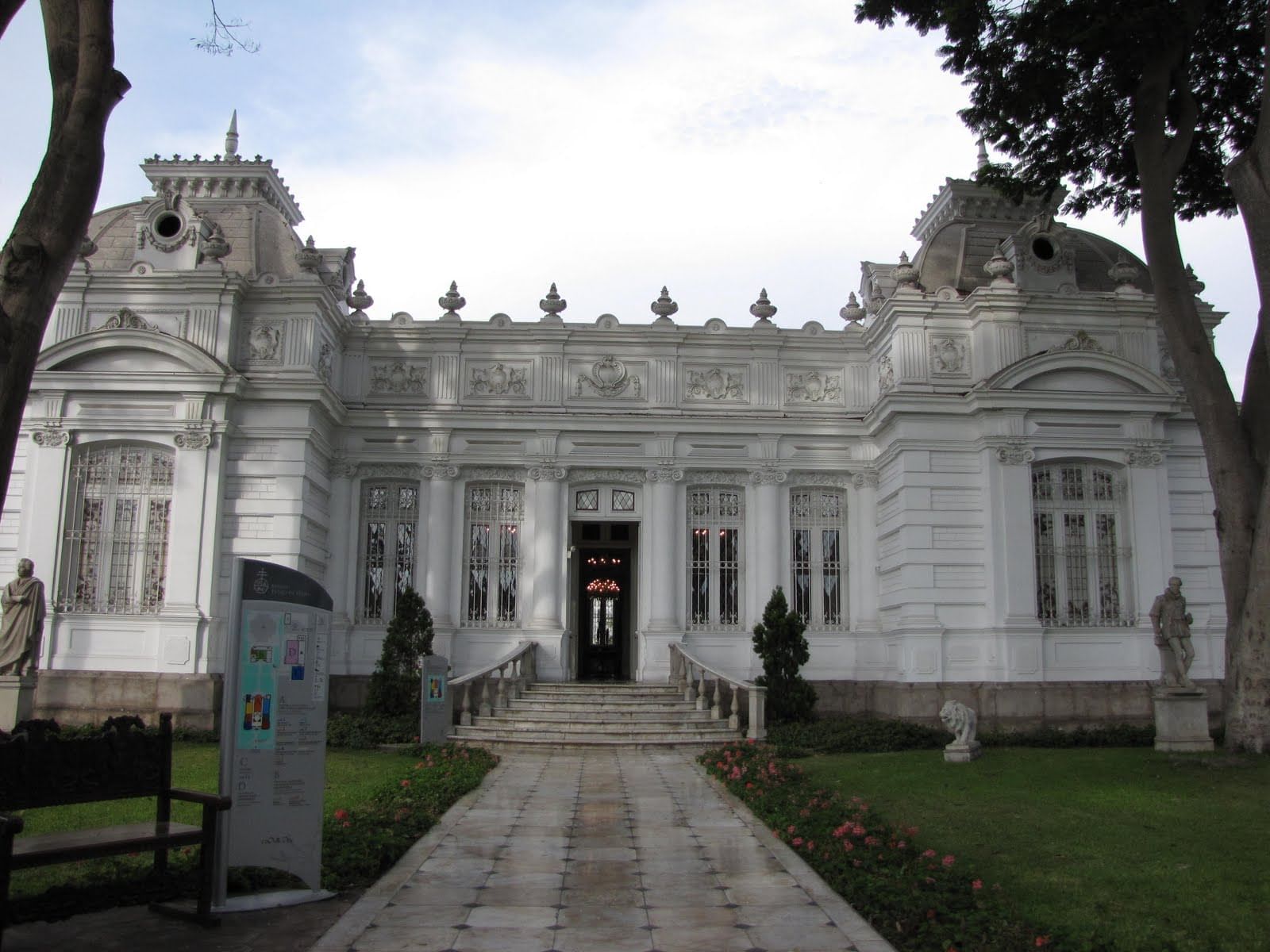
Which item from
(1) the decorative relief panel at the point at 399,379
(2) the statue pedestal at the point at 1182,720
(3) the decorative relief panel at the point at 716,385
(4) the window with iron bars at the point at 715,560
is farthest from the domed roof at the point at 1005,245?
(1) the decorative relief panel at the point at 399,379

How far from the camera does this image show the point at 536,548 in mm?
21250

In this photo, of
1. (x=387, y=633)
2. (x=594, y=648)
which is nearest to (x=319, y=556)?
(x=387, y=633)

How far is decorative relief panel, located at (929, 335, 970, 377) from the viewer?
2027 centimetres

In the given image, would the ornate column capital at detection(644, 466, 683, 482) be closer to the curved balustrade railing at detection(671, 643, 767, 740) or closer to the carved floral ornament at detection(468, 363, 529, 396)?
the carved floral ornament at detection(468, 363, 529, 396)

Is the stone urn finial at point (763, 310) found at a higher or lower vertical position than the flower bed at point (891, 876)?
higher

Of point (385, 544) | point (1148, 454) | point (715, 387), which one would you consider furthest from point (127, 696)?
point (1148, 454)

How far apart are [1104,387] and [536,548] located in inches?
423

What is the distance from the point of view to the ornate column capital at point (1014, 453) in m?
19.5

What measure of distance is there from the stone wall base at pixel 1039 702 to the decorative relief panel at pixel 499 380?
358 inches

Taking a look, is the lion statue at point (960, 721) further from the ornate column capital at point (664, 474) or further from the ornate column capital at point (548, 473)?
the ornate column capital at point (548, 473)

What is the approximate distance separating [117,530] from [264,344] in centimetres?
411

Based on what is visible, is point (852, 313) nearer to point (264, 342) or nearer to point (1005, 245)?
point (1005, 245)

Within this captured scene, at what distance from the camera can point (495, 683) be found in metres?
19.8

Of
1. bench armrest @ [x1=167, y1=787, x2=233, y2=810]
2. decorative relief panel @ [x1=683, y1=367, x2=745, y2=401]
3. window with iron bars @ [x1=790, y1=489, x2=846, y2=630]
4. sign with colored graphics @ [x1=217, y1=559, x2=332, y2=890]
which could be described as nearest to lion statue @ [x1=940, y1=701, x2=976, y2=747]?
window with iron bars @ [x1=790, y1=489, x2=846, y2=630]
